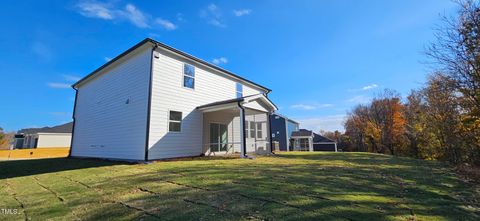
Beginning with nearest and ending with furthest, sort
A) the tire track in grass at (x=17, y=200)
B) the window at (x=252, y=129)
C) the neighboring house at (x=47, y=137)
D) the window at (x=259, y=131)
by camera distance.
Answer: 1. the tire track in grass at (x=17, y=200)
2. the window at (x=252, y=129)
3. the window at (x=259, y=131)
4. the neighboring house at (x=47, y=137)

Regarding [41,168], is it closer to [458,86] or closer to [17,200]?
[17,200]

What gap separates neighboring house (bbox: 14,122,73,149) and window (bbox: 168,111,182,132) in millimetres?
30480

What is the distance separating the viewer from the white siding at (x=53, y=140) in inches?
1203

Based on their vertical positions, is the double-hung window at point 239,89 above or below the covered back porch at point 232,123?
above

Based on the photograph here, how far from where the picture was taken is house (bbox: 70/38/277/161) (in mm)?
10602

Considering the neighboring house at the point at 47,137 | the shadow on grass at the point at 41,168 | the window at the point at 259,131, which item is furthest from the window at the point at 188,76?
the neighboring house at the point at 47,137

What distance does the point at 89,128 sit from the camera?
1468 centimetres

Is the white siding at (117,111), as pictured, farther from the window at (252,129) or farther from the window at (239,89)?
the window at (252,129)

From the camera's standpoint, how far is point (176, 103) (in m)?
11.6

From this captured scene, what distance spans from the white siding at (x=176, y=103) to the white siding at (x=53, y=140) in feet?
100

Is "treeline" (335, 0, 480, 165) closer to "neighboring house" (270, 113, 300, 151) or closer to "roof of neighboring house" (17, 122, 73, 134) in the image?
"neighboring house" (270, 113, 300, 151)

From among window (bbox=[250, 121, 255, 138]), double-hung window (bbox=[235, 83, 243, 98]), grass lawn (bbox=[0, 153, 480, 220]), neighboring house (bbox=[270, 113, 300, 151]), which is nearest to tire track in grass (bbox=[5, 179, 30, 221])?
grass lawn (bbox=[0, 153, 480, 220])

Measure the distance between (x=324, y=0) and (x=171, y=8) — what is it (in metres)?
7.32

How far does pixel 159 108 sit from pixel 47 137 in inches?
1220
